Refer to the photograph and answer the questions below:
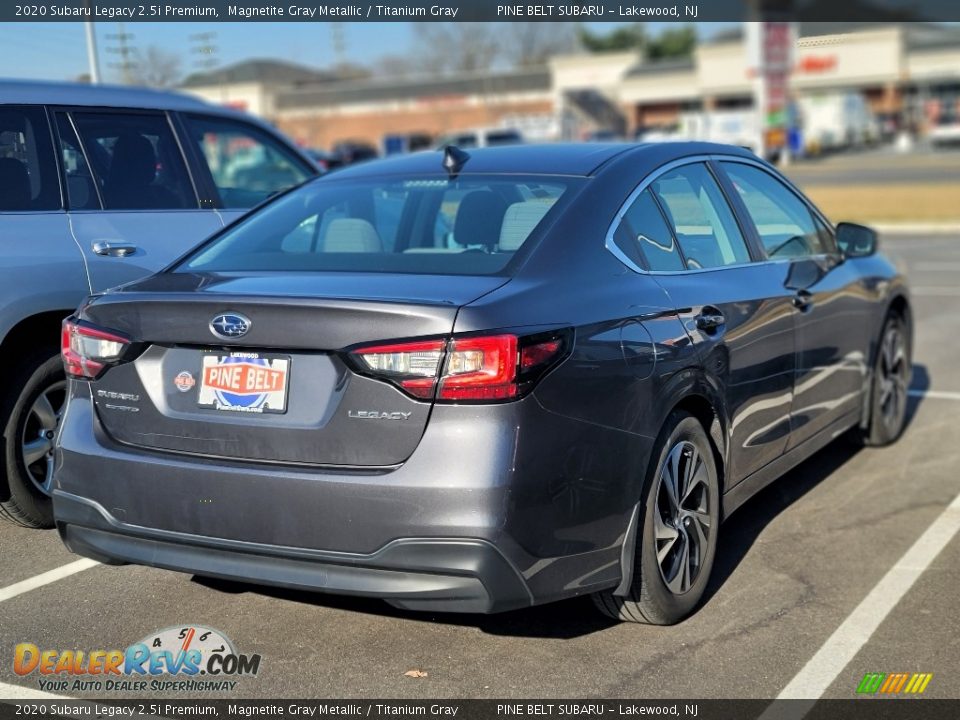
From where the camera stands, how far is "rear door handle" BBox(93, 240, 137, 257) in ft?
17.7

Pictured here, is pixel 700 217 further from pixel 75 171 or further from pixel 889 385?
pixel 75 171

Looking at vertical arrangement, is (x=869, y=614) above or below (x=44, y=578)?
below

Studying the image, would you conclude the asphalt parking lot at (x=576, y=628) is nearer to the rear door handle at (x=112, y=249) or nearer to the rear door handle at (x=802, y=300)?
the rear door handle at (x=802, y=300)

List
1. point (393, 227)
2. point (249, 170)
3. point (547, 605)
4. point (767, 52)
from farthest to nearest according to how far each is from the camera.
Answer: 1. point (767, 52)
2. point (249, 170)
3. point (393, 227)
4. point (547, 605)

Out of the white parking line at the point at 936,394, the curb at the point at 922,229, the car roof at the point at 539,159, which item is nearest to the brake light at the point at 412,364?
the car roof at the point at 539,159

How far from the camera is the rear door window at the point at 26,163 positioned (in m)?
5.37

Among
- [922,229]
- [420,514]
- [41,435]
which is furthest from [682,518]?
[922,229]

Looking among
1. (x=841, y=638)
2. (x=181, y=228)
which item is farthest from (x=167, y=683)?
(x=181, y=228)

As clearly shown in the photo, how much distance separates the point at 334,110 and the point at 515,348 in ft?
267

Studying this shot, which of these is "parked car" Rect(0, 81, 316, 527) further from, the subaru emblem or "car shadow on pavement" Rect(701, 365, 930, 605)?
"car shadow on pavement" Rect(701, 365, 930, 605)

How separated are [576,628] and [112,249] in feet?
9.12

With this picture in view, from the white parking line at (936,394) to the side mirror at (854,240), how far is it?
2.23m

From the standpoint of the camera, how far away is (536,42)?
9619cm

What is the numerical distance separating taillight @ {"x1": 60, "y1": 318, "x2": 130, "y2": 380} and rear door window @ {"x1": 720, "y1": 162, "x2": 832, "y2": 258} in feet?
9.03
